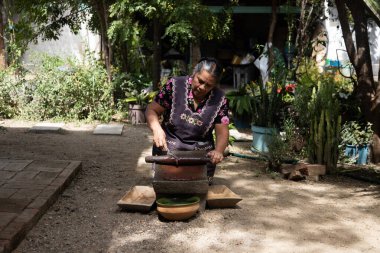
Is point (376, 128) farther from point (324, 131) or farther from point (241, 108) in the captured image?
→ point (241, 108)

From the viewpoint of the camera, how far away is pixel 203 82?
13.6 feet

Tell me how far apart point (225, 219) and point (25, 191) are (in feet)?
5.63

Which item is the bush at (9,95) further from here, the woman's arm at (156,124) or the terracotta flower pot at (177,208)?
the terracotta flower pot at (177,208)

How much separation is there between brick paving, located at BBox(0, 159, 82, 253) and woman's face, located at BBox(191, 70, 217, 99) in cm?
151

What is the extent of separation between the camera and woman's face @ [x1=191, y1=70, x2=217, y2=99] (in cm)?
411

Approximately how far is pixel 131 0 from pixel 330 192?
17.0ft

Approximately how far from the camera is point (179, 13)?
8281 mm

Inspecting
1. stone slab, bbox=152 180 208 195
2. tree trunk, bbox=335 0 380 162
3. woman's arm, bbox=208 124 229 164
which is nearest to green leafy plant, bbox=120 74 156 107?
tree trunk, bbox=335 0 380 162

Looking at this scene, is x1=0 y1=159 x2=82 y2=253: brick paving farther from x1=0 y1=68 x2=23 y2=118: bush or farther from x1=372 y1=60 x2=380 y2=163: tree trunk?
x1=0 y1=68 x2=23 y2=118: bush

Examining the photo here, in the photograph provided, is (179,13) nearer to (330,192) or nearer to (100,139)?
(100,139)

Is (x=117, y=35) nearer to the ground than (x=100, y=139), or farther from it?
farther from it

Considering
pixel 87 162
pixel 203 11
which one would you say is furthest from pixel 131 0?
pixel 87 162

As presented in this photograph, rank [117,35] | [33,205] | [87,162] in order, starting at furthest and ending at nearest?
[117,35] < [87,162] < [33,205]

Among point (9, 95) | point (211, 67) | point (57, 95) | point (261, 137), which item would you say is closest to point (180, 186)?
point (211, 67)
